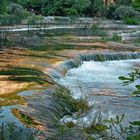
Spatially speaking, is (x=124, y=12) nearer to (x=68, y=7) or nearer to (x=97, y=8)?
(x=97, y=8)

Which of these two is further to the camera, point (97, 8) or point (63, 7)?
point (63, 7)

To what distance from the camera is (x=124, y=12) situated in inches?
1768

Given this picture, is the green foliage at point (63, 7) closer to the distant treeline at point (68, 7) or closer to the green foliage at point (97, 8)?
the distant treeline at point (68, 7)

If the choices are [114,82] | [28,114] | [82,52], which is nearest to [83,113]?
[28,114]

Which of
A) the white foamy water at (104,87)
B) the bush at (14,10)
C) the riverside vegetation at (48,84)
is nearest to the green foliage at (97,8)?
the bush at (14,10)

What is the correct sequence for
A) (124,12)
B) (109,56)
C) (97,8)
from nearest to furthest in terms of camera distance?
(109,56), (124,12), (97,8)

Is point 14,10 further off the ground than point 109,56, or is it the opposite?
point 109,56

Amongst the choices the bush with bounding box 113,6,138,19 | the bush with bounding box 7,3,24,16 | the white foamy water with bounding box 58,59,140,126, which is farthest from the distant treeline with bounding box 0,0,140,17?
the white foamy water with bounding box 58,59,140,126

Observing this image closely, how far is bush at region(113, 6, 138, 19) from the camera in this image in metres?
44.4

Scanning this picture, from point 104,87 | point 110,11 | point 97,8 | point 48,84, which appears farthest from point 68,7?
point 48,84

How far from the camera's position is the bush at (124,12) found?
44438 millimetres

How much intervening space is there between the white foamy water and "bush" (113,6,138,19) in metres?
25.9

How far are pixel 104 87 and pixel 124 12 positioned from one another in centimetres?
3215

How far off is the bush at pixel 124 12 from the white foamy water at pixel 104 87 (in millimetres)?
25898
